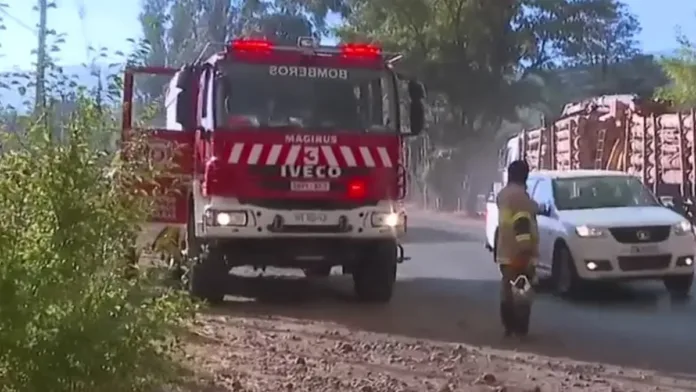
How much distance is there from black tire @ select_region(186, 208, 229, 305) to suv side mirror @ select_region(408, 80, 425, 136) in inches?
97.9

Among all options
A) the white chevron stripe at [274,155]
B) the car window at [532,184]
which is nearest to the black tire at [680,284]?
the car window at [532,184]

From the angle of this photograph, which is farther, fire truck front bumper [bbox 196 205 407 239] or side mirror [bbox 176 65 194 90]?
side mirror [bbox 176 65 194 90]

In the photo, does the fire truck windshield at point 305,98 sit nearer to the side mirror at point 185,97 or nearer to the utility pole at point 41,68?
the side mirror at point 185,97

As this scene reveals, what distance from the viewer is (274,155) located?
39.1 feet

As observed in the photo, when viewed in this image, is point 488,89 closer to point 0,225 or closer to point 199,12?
point 199,12

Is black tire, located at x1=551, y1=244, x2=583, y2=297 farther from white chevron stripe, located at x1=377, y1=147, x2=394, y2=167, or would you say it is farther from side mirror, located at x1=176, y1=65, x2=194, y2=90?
side mirror, located at x1=176, y1=65, x2=194, y2=90

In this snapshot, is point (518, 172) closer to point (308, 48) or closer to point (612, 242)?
point (612, 242)

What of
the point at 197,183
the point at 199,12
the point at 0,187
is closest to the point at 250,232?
the point at 197,183

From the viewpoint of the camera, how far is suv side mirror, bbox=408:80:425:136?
40.9ft

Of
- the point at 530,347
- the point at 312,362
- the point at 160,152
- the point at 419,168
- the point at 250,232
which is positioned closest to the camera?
the point at 160,152

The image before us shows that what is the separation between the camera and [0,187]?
5414 millimetres

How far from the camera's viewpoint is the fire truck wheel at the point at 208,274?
480 inches

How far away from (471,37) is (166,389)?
38685 mm

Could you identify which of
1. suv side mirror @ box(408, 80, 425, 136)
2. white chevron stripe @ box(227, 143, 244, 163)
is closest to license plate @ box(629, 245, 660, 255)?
suv side mirror @ box(408, 80, 425, 136)
